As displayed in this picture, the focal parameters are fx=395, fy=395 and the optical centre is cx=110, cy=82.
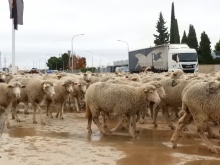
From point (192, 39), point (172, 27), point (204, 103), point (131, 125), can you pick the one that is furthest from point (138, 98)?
point (172, 27)

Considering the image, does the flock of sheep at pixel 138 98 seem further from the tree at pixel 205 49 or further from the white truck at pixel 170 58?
the tree at pixel 205 49

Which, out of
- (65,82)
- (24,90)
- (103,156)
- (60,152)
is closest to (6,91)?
(24,90)

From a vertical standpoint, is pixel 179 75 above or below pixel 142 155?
above

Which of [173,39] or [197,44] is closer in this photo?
[197,44]

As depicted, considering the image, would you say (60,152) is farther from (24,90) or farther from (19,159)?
(24,90)

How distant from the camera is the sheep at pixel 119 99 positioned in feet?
36.6

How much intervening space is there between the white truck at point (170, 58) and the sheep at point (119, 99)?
27860 mm

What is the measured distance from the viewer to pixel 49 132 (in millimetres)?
11852

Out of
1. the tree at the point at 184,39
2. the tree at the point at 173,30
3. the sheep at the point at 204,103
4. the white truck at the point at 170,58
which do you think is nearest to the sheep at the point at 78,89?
the sheep at the point at 204,103

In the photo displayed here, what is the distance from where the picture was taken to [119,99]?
36.9 feet

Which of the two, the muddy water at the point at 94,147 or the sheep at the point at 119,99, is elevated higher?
the sheep at the point at 119,99

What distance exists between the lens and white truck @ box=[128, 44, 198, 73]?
39.5m

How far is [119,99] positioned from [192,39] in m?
62.6

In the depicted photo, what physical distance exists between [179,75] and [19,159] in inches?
284
